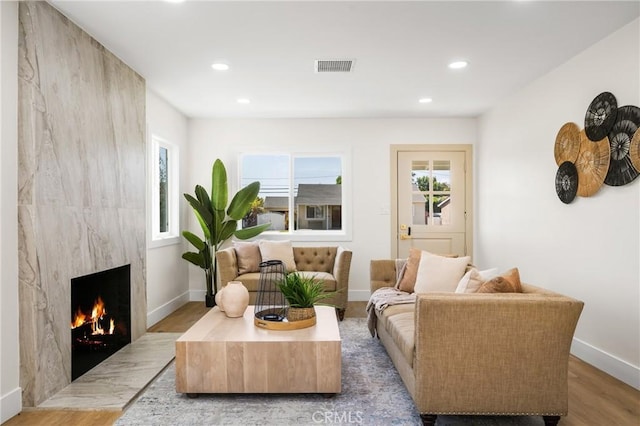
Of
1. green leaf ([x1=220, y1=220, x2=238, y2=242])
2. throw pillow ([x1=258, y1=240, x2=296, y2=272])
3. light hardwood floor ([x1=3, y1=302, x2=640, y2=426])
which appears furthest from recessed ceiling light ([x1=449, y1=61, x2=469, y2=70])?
green leaf ([x1=220, y1=220, x2=238, y2=242])

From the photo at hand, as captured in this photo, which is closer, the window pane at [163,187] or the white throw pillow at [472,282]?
the white throw pillow at [472,282]

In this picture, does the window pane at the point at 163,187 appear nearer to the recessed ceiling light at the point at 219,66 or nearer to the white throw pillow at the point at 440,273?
the recessed ceiling light at the point at 219,66

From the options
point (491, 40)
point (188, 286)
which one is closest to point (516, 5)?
point (491, 40)

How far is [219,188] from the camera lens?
5359mm

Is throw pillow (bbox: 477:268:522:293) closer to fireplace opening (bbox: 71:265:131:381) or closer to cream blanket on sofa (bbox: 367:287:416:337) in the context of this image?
cream blanket on sofa (bbox: 367:287:416:337)

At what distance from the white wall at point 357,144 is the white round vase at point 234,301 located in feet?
8.56

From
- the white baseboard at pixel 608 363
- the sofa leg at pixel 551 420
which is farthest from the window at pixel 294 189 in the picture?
the sofa leg at pixel 551 420

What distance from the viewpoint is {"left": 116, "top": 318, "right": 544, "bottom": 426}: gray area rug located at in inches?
93.7

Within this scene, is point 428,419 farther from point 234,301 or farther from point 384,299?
point 234,301

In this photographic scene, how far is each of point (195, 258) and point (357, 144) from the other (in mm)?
2596

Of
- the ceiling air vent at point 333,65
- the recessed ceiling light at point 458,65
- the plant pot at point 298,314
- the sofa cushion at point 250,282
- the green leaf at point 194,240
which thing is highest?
the recessed ceiling light at point 458,65

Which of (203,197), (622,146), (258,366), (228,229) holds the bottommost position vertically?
(258,366)

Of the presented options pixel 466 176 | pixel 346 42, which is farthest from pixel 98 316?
A: pixel 466 176

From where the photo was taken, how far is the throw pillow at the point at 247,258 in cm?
502
